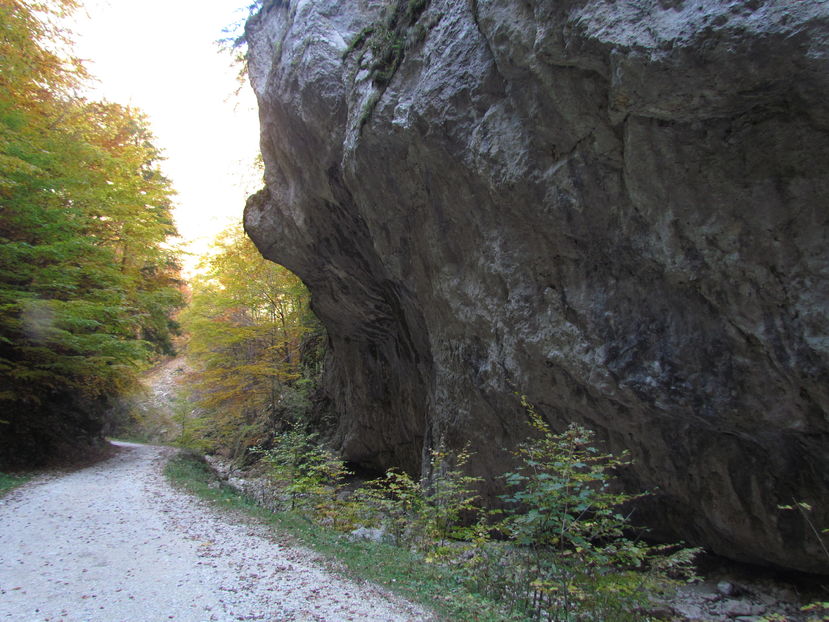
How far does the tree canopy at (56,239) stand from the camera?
905cm

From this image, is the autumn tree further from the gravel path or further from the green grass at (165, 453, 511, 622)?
the gravel path

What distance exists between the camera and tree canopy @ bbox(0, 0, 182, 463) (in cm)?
905

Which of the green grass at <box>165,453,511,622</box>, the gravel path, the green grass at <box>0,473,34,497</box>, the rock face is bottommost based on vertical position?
the green grass at <box>165,453,511,622</box>

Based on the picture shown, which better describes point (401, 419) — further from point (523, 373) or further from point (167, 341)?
point (167, 341)

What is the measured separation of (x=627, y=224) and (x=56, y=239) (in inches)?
452

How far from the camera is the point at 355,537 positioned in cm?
724

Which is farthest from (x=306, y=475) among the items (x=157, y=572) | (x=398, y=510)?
(x=157, y=572)

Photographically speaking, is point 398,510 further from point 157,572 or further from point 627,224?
point 627,224

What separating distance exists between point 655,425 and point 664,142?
319 centimetres

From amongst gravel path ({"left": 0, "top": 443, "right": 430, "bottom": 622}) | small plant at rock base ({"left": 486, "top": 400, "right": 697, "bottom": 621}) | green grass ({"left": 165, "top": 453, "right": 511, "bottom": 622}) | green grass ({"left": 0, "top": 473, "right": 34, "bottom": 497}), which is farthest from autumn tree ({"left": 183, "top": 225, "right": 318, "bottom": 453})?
small plant at rock base ({"left": 486, "top": 400, "right": 697, "bottom": 621})

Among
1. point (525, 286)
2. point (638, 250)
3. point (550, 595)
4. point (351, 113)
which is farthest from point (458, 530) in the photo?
point (351, 113)

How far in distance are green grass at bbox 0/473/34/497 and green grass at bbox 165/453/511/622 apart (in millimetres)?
3423

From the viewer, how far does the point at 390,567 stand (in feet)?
17.6

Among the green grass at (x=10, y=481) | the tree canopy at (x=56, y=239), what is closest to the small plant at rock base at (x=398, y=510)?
the green grass at (x=10, y=481)
